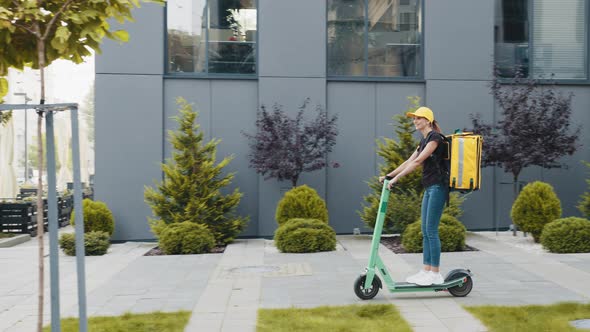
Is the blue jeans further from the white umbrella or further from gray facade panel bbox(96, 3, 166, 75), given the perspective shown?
the white umbrella

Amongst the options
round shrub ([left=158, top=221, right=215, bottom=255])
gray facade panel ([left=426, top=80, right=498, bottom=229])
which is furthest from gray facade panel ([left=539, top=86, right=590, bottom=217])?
round shrub ([left=158, top=221, right=215, bottom=255])

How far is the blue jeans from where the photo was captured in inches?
257

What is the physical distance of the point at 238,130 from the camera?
45.0ft

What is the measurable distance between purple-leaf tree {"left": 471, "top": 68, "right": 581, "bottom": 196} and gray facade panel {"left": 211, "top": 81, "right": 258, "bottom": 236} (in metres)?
4.93

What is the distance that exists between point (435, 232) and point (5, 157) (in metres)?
15.7

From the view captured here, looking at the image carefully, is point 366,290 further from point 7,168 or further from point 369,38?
point 7,168

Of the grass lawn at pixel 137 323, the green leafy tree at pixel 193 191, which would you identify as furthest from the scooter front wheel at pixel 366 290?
the green leafy tree at pixel 193 191

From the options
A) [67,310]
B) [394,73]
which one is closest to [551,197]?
[394,73]

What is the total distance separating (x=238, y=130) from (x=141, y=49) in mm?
2743

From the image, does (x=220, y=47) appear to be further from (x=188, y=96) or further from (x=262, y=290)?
(x=262, y=290)

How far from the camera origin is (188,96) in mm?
13680

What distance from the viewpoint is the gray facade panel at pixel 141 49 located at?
13.4 meters

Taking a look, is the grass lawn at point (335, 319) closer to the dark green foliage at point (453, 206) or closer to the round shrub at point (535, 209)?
the dark green foliage at point (453, 206)

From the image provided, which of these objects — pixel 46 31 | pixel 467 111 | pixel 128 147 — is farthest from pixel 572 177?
pixel 46 31
